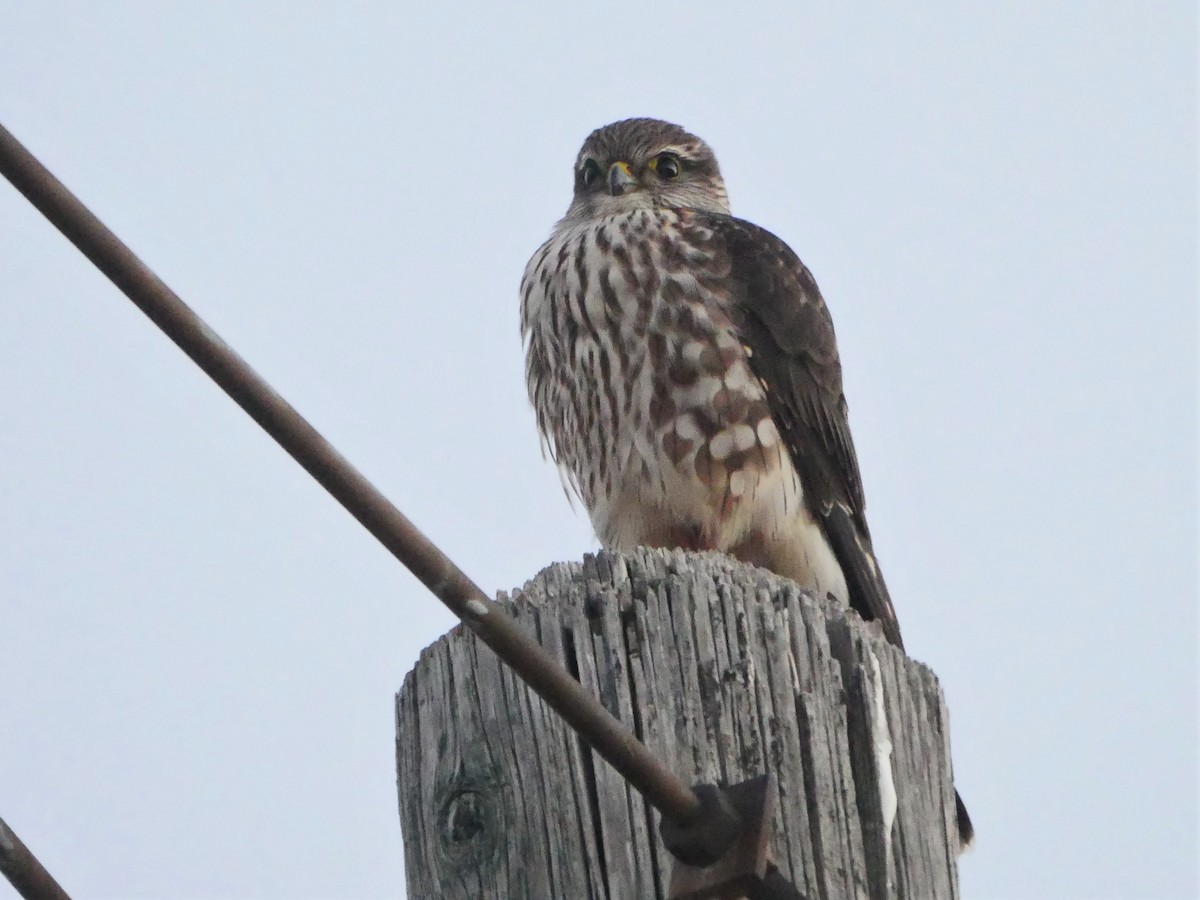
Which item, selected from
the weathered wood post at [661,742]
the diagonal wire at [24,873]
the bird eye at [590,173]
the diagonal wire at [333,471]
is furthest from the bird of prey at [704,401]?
the diagonal wire at [24,873]

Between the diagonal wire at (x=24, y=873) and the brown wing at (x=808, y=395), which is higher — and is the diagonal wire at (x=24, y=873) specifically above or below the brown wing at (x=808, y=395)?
below

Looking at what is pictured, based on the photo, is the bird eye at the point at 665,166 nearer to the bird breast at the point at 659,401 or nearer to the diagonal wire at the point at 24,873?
the bird breast at the point at 659,401

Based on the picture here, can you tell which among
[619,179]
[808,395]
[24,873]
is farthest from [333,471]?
[619,179]

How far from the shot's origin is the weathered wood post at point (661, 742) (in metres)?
2.29

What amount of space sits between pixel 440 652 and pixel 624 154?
366cm

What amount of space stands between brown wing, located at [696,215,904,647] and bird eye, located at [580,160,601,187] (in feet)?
3.27

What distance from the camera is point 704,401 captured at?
14.9 feet

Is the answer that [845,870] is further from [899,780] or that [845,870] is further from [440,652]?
[440,652]

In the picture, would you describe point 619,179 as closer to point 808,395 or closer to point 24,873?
point 808,395

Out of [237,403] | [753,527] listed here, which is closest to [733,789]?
[237,403]

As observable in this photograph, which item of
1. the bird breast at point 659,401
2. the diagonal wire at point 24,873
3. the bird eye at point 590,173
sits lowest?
the diagonal wire at point 24,873

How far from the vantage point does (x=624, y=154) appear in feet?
19.3

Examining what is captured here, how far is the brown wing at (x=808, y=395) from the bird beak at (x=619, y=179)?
2.49 feet

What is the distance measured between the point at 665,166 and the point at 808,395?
1.49m
